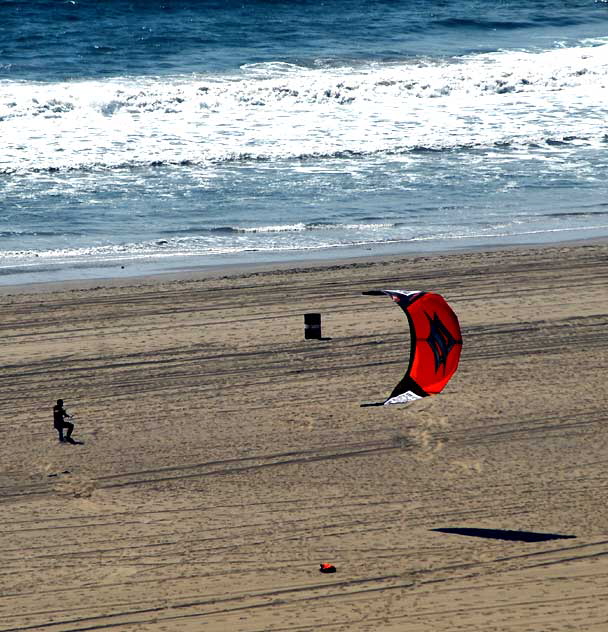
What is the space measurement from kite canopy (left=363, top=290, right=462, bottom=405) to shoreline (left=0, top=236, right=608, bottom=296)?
6.33m

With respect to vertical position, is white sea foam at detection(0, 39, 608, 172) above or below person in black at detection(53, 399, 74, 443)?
above

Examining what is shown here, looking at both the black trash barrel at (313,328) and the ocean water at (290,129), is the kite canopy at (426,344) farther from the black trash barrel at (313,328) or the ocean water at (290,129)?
the ocean water at (290,129)

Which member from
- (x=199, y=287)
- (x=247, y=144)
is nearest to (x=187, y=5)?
(x=247, y=144)

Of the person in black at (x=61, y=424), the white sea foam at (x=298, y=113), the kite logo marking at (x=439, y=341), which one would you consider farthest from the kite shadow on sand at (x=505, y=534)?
the white sea foam at (x=298, y=113)

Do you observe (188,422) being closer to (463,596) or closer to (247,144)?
(463,596)

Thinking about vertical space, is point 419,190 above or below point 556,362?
above

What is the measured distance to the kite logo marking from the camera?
31.6 ft

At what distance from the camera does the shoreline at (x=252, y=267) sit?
15.4 meters

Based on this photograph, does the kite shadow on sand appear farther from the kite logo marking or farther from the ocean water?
the ocean water

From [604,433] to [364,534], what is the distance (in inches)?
119

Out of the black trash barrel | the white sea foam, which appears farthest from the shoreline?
the white sea foam

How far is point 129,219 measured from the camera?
61.4 ft

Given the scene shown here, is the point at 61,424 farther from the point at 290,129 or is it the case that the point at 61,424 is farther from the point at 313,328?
the point at 290,129

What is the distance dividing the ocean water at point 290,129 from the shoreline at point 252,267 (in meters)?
0.26
